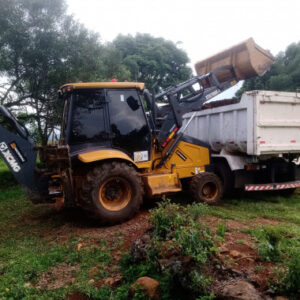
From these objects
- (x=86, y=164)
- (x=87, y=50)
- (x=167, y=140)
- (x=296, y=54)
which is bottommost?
(x=86, y=164)

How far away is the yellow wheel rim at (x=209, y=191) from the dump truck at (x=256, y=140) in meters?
0.42

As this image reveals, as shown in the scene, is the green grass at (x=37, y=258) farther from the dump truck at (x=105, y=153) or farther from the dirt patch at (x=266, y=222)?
the dirt patch at (x=266, y=222)

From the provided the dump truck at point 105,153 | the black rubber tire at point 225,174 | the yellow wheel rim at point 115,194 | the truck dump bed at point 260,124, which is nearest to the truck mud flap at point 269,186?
the black rubber tire at point 225,174

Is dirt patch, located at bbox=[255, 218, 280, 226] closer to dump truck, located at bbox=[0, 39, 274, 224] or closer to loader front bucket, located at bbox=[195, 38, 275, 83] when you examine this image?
dump truck, located at bbox=[0, 39, 274, 224]

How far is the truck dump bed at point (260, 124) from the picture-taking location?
19.7 feet

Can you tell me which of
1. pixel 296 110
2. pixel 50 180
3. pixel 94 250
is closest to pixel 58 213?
pixel 50 180

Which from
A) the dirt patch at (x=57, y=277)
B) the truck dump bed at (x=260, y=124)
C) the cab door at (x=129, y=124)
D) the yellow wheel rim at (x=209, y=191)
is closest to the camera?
the dirt patch at (x=57, y=277)

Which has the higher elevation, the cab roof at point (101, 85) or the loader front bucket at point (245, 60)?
the loader front bucket at point (245, 60)

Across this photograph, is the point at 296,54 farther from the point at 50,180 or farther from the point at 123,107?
the point at 50,180

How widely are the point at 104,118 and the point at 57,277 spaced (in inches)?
108

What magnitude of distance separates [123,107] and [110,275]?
2989 mm

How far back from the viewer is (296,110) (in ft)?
21.4

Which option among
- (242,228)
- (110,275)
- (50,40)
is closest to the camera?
(110,275)

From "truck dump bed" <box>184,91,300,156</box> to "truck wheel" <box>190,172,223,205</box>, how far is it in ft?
2.88
